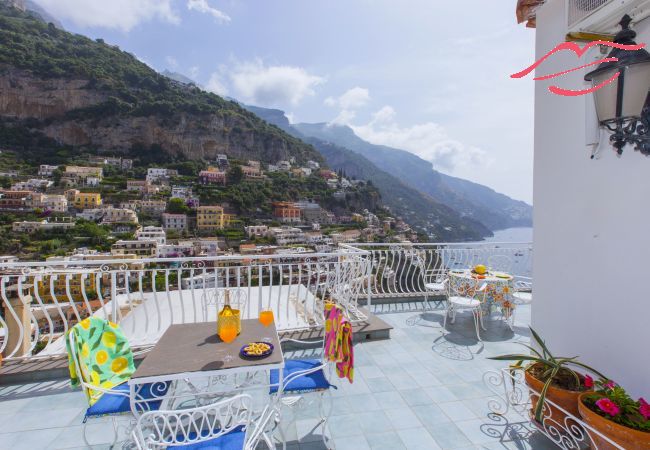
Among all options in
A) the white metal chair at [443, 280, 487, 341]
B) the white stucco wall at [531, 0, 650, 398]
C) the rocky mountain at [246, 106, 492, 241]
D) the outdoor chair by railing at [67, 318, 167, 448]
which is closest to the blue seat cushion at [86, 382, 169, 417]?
the outdoor chair by railing at [67, 318, 167, 448]

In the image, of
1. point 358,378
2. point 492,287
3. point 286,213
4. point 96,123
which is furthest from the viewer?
point 96,123

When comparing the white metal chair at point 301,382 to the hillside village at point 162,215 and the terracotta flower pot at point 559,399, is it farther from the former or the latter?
the hillside village at point 162,215

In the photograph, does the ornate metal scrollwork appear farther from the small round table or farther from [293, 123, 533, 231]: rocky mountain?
[293, 123, 533, 231]: rocky mountain

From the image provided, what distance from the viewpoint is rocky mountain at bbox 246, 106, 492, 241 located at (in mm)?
33875

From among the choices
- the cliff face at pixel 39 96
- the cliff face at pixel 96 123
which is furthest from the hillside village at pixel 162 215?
the cliff face at pixel 39 96

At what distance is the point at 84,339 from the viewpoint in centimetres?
194

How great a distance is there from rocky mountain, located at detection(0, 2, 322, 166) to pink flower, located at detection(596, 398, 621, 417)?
4132cm

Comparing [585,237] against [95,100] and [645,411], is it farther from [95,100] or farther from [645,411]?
[95,100]

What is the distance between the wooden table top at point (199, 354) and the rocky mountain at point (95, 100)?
39.7m

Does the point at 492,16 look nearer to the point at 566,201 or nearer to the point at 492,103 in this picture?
the point at 492,103

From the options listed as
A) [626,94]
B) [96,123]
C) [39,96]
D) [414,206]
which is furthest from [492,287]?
[39,96]

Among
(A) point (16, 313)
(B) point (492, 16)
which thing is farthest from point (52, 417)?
(B) point (492, 16)

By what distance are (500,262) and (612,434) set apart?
4.58 m

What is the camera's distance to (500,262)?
18.3 ft
